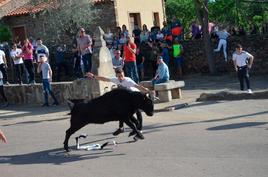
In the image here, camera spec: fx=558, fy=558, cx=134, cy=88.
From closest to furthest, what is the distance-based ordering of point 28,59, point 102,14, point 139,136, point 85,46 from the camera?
point 139,136 < point 85,46 < point 28,59 < point 102,14

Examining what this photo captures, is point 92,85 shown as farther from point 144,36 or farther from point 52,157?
point 144,36

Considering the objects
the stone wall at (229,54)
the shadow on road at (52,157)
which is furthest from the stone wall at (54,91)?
the stone wall at (229,54)

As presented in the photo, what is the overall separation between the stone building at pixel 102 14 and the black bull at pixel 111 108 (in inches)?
868

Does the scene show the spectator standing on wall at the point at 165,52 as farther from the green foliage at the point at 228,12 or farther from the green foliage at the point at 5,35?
the green foliage at the point at 228,12

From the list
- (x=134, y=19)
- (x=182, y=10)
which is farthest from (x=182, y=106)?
(x=182, y=10)

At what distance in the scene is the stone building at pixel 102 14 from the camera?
115ft

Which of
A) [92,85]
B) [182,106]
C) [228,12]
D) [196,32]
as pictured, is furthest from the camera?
[228,12]

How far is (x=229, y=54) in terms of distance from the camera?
24.1 meters

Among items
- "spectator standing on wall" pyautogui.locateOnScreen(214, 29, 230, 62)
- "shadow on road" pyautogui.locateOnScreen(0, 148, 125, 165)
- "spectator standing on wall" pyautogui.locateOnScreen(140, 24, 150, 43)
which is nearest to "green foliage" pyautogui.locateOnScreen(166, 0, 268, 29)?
"spectator standing on wall" pyautogui.locateOnScreen(140, 24, 150, 43)

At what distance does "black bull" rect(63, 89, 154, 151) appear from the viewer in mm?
10617

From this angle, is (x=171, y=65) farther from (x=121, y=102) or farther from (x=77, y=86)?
(x=121, y=102)

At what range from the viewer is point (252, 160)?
28.5ft

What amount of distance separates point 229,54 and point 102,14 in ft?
43.3

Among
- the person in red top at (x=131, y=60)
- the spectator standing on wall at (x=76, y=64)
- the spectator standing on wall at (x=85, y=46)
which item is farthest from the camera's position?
the spectator standing on wall at (x=76, y=64)
